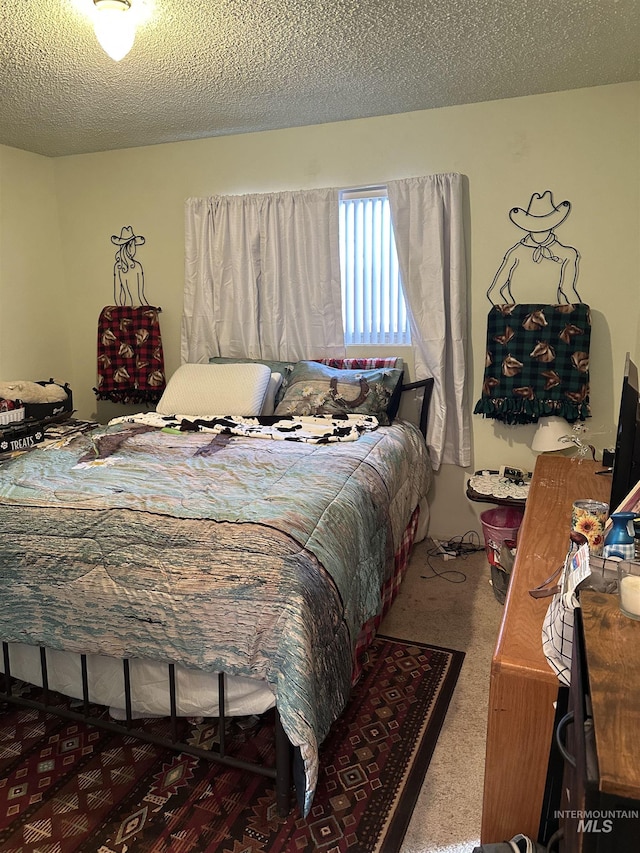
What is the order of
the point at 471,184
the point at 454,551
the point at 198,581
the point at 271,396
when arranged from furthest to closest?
the point at 271,396 → the point at 454,551 → the point at 471,184 → the point at 198,581

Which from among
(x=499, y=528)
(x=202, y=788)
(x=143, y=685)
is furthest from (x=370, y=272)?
(x=202, y=788)

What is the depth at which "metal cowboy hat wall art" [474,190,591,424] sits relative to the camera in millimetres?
2910

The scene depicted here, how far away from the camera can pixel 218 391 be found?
3.28 m

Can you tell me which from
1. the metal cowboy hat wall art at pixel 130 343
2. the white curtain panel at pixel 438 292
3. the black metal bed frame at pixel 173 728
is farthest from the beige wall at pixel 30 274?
the black metal bed frame at pixel 173 728

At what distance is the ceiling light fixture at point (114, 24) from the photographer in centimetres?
192

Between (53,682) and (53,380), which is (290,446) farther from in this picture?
(53,380)

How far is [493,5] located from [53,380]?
10.6 ft

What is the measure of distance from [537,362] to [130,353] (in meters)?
2.53

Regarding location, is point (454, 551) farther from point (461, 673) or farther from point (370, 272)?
point (370, 272)

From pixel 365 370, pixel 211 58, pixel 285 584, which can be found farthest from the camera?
pixel 365 370

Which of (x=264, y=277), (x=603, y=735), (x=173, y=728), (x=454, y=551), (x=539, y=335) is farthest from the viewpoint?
(x=264, y=277)

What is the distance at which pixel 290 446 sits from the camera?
8.72 feet

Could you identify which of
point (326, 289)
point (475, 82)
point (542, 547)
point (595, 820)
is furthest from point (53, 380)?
point (595, 820)

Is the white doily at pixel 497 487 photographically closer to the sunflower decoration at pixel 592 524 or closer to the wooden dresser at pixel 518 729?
the sunflower decoration at pixel 592 524
